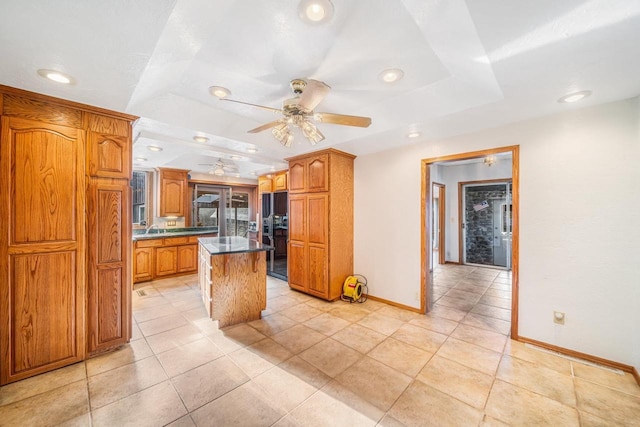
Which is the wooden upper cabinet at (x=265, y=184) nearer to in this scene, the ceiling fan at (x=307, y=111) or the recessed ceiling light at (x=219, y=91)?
the recessed ceiling light at (x=219, y=91)

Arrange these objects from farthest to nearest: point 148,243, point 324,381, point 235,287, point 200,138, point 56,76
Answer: point 148,243 < point 200,138 < point 235,287 < point 324,381 < point 56,76

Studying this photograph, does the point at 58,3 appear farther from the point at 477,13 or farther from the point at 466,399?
the point at 466,399

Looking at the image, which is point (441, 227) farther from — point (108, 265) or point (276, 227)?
point (108, 265)

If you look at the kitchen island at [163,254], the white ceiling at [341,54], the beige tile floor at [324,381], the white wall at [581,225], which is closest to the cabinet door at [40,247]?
the beige tile floor at [324,381]

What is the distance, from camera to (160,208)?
532cm

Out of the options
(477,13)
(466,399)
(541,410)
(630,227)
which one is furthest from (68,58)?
(630,227)

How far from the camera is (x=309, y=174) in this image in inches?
159

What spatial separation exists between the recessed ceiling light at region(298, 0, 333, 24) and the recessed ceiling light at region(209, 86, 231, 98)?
1.24m

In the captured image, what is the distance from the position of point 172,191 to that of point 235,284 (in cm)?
365

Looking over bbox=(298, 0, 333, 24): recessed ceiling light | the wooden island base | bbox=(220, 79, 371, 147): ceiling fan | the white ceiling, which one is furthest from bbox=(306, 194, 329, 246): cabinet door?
bbox=(298, 0, 333, 24): recessed ceiling light

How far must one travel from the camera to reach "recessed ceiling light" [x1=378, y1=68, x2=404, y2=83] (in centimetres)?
200

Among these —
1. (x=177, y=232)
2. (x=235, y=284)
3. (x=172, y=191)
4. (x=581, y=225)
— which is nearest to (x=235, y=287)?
(x=235, y=284)

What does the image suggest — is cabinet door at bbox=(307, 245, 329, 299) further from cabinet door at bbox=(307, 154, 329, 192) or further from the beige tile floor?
cabinet door at bbox=(307, 154, 329, 192)

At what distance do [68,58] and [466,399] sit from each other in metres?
3.71
